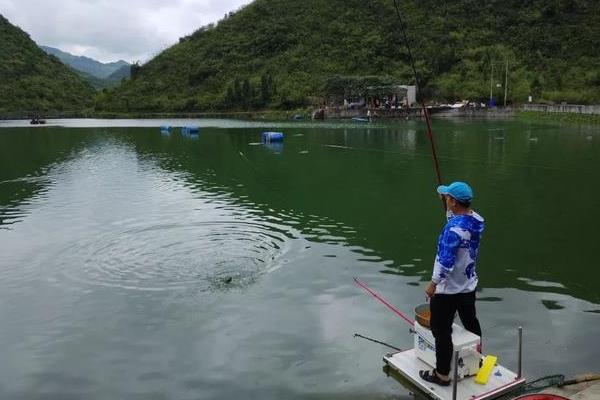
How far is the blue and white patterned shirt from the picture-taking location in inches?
199

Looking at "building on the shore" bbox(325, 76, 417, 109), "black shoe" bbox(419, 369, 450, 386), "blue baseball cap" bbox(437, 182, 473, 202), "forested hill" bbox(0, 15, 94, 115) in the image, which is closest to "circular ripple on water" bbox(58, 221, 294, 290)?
"black shoe" bbox(419, 369, 450, 386)

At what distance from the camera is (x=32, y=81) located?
405 ft

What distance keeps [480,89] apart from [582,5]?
1055 inches

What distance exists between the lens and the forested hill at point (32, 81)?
116125 millimetres

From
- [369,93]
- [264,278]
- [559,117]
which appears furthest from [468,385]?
[369,93]

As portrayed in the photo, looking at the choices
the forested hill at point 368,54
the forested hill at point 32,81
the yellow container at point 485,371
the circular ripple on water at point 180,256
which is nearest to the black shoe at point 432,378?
the yellow container at point 485,371

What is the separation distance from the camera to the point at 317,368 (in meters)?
6.70

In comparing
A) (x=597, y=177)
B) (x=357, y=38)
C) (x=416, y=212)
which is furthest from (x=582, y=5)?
(x=416, y=212)

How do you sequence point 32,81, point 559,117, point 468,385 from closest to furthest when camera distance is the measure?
point 468,385 < point 559,117 < point 32,81

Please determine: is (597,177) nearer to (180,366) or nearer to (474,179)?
(474,179)

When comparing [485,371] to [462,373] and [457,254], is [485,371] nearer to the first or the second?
[462,373]

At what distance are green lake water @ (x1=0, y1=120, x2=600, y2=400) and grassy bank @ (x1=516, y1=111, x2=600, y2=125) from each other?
2957 centimetres

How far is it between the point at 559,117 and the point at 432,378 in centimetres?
5339

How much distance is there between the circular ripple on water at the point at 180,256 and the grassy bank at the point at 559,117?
144ft
